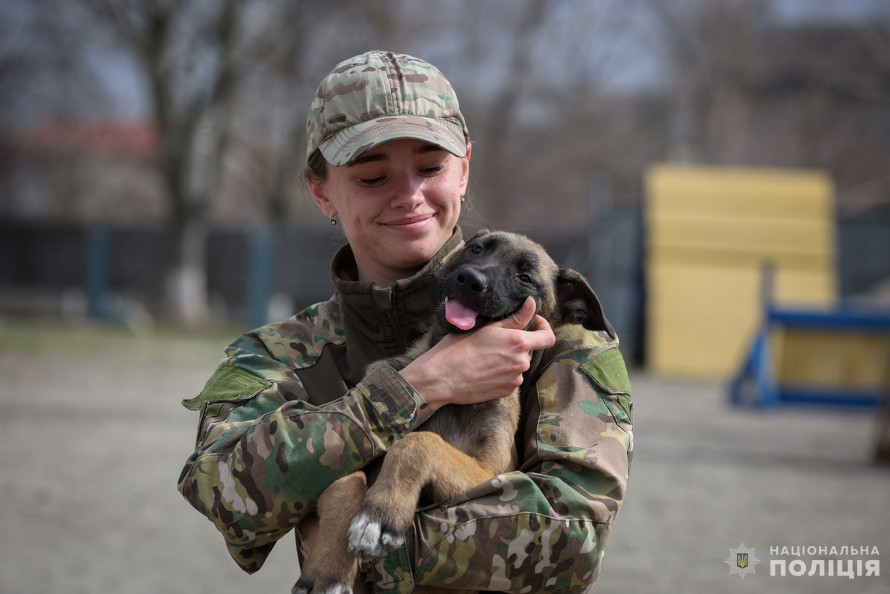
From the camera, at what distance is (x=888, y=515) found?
25.9ft

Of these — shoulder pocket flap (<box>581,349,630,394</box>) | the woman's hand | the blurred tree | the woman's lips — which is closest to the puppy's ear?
shoulder pocket flap (<box>581,349,630,394</box>)

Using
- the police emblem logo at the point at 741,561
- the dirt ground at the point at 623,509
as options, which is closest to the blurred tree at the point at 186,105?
Result: the dirt ground at the point at 623,509

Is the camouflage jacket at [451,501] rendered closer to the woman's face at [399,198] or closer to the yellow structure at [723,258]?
the woman's face at [399,198]

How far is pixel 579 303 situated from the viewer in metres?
3.15

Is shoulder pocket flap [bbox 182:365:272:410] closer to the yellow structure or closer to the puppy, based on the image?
the puppy

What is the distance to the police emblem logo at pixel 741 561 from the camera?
646 centimetres

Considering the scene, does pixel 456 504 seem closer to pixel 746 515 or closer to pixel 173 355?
pixel 746 515

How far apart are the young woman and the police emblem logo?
13.6 feet

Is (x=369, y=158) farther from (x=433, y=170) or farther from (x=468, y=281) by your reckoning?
(x=468, y=281)

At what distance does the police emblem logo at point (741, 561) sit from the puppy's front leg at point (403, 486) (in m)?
4.37

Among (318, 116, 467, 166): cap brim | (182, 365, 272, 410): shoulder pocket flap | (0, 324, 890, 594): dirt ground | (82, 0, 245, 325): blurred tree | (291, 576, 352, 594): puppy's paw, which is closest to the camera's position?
(291, 576, 352, 594): puppy's paw

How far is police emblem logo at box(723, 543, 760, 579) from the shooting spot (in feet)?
21.2

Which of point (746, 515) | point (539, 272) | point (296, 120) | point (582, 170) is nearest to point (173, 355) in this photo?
point (746, 515)

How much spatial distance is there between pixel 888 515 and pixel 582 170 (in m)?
35.1
